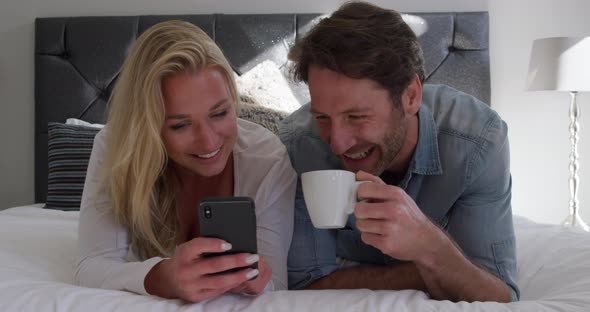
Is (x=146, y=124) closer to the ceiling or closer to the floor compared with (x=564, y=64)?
closer to the floor

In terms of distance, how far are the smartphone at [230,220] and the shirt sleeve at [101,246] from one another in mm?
206

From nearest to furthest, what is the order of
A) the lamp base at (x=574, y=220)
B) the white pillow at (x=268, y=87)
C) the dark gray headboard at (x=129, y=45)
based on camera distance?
the white pillow at (x=268, y=87)
the lamp base at (x=574, y=220)
the dark gray headboard at (x=129, y=45)

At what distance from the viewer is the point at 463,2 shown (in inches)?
106

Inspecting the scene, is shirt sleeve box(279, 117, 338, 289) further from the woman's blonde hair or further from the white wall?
the white wall

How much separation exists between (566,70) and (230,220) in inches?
76.7

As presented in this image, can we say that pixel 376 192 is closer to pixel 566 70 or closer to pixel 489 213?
pixel 489 213

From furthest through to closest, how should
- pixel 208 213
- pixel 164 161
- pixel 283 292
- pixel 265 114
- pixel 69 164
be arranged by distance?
pixel 69 164 < pixel 265 114 < pixel 164 161 < pixel 283 292 < pixel 208 213

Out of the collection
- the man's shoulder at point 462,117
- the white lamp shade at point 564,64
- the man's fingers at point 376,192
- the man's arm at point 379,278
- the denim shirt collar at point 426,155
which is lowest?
the man's arm at point 379,278

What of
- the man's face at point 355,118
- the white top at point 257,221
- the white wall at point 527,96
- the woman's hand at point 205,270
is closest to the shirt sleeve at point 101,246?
the white top at point 257,221

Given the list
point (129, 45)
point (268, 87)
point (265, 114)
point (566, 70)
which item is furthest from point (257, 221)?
point (129, 45)

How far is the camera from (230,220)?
864 mm

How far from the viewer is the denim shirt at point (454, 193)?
45.6 inches

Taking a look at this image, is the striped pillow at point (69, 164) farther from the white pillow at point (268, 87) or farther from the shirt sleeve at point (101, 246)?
the shirt sleeve at point (101, 246)

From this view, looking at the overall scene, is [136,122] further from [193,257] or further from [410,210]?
[410,210]
